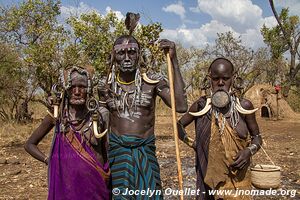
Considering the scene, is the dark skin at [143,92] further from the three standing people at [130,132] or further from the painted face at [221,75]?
the painted face at [221,75]

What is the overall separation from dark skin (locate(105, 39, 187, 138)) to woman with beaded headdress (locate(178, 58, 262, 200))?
1.17 ft

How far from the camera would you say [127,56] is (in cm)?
270

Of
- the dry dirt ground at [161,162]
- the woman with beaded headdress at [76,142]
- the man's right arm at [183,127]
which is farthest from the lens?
the dry dirt ground at [161,162]

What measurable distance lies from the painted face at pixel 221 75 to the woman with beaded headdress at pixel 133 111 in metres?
0.37

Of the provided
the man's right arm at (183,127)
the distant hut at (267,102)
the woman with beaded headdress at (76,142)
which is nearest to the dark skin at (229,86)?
the man's right arm at (183,127)

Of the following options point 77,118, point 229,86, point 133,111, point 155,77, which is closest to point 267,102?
point 229,86

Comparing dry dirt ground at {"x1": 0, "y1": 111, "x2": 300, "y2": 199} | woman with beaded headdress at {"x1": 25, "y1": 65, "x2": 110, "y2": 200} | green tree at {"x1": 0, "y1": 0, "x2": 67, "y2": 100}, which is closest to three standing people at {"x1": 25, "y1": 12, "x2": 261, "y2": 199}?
woman with beaded headdress at {"x1": 25, "y1": 65, "x2": 110, "y2": 200}

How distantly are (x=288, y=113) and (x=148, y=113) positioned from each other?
52.3ft

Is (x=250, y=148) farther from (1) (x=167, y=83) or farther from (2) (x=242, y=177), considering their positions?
(1) (x=167, y=83)

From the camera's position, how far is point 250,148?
2.85 meters

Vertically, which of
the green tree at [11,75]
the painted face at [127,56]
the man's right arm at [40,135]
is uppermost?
the green tree at [11,75]

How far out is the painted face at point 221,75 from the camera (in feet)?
9.46

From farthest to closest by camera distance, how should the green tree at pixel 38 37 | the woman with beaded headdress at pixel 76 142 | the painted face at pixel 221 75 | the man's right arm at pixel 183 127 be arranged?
the green tree at pixel 38 37
the man's right arm at pixel 183 127
the painted face at pixel 221 75
the woman with beaded headdress at pixel 76 142

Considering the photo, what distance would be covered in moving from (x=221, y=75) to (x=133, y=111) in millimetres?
729
